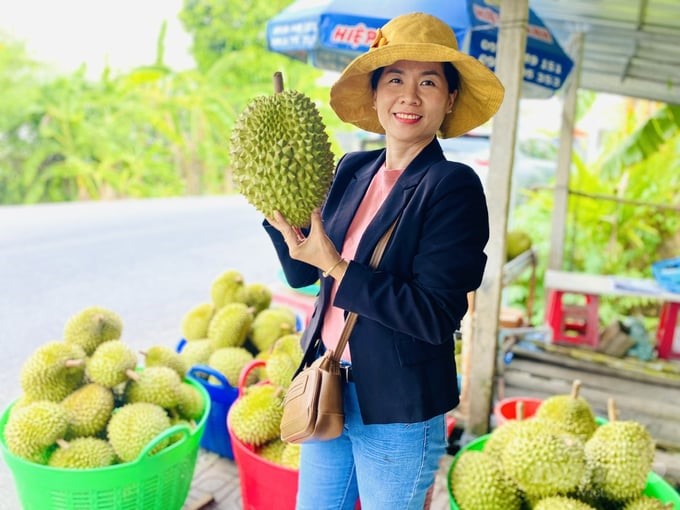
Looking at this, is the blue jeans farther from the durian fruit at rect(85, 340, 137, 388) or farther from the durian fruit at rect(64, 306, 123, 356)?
the durian fruit at rect(64, 306, 123, 356)

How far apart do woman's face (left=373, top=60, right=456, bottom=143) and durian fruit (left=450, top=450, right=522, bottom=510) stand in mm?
1109

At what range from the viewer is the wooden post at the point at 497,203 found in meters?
2.32

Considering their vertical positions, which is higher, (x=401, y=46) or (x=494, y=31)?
(x=494, y=31)

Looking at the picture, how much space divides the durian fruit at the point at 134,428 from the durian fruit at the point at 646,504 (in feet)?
5.16

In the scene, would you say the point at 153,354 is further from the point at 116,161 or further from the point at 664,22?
the point at 116,161

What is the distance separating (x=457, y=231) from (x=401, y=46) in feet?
1.43

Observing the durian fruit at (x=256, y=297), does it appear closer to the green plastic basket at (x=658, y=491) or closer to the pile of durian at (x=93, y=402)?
the pile of durian at (x=93, y=402)

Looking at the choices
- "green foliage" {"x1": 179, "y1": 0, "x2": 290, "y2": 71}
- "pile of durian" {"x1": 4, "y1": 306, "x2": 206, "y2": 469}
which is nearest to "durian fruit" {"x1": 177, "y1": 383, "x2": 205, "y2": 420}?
"pile of durian" {"x1": 4, "y1": 306, "x2": 206, "y2": 469}

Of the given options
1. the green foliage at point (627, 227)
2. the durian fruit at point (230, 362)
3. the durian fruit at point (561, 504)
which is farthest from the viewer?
the green foliage at point (627, 227)

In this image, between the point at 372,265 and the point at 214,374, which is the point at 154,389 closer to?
the point at 214,374

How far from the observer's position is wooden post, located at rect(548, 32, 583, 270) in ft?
14.1

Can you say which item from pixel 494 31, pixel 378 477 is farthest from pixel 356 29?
pixel 378 477

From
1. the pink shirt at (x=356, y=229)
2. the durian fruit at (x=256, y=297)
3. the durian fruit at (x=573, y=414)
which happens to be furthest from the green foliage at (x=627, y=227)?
the pink shirt at (x=356, y=229)

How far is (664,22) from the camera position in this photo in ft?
11.3
